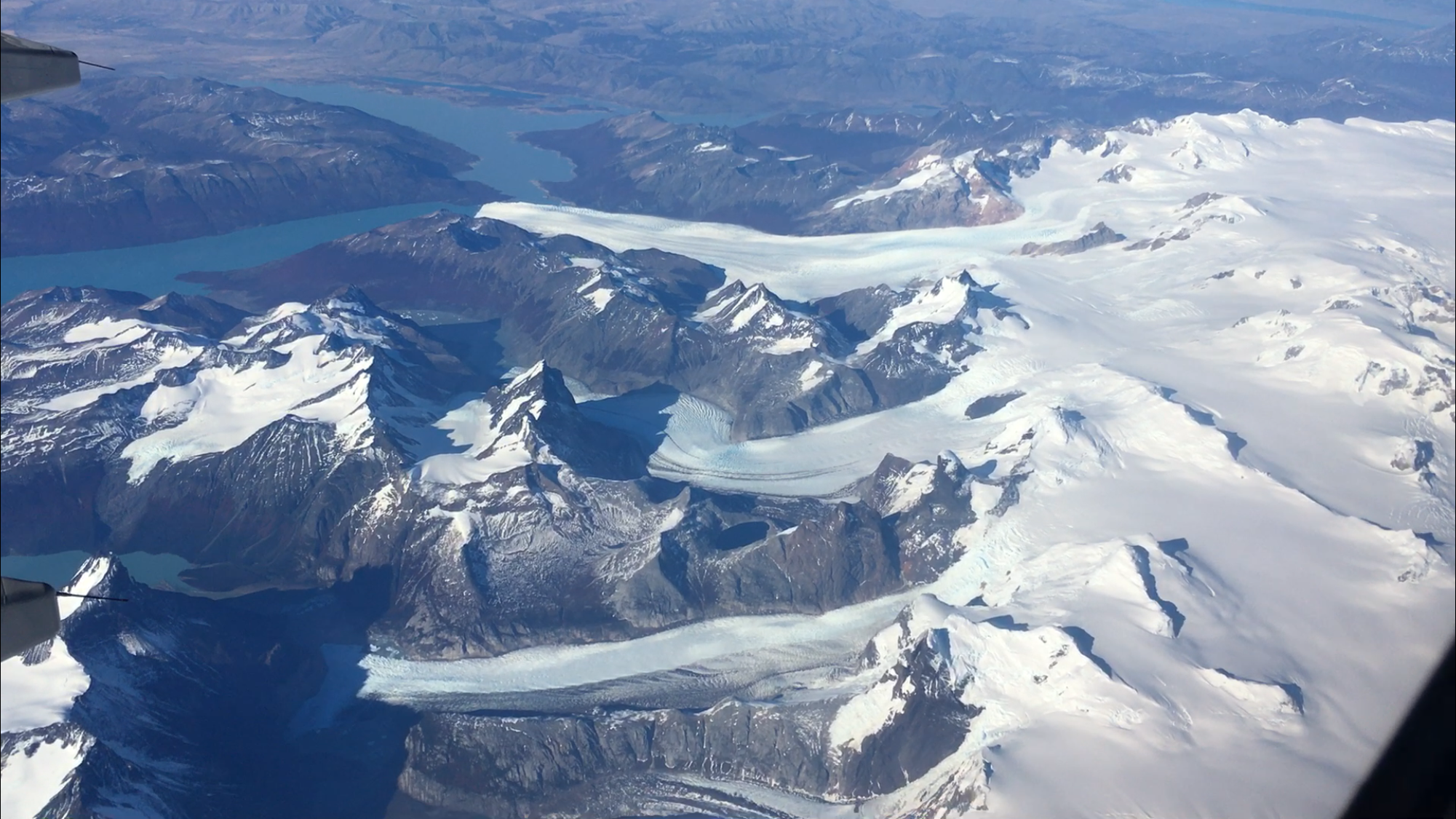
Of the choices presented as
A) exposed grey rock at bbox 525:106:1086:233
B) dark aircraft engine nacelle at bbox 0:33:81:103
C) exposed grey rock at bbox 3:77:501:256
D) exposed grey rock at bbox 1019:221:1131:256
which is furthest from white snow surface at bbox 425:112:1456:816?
exposed grey rock at bbox 3:77:501:256

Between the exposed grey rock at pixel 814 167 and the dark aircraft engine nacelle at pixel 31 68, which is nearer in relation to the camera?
the dark aircraft engine nacelle at pixel 31 68

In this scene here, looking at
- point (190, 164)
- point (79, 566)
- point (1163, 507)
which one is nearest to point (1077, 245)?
point (1163, 507)

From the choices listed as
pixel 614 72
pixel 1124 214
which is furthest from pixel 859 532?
pixel 614 72

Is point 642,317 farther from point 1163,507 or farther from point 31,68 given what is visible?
point 31,68

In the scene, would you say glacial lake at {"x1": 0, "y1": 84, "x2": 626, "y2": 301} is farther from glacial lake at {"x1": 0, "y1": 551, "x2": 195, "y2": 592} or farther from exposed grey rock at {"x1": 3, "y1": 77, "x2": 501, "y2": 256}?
glacial lake at {"x1": 0, "y1": 551, "x2": 195, "y2": 592}

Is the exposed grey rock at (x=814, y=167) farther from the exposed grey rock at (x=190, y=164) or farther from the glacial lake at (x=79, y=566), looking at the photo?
the glacial lake at (x=79, y=566)

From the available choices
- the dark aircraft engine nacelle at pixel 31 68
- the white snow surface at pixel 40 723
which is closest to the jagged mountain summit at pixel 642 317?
the white snow surface at pixel 40 723

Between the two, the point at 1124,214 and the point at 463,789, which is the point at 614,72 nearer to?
the point at 1124,214
